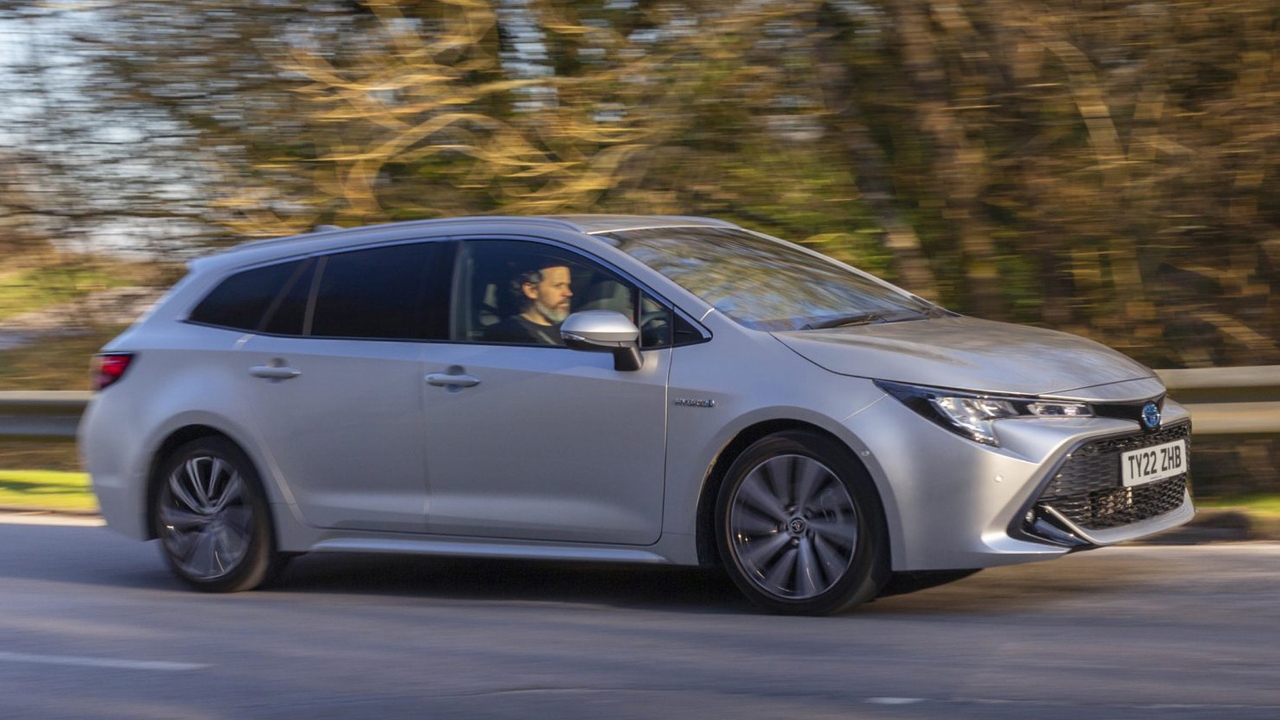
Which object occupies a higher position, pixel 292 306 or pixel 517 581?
pixel 292 306

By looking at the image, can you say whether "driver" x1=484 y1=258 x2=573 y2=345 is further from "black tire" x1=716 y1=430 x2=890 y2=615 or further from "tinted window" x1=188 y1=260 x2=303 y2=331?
"tinted window" x1=188 y1=260 x2=303 y2=331

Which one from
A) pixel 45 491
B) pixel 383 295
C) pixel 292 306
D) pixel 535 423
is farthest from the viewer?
pixel 45 491

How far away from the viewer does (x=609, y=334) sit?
612 centimetres

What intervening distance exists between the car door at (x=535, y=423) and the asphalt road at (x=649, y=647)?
375 mm

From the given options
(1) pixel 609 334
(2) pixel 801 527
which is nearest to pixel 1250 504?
(2) pixel 801 527

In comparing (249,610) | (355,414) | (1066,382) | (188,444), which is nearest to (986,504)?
(1066,382)

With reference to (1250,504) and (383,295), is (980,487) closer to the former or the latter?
(383,295)

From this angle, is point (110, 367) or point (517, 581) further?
point (110, 367)

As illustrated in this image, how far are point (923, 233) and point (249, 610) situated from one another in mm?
5357

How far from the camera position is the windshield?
20.8 ft

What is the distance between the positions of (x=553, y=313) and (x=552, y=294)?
0.08 meters

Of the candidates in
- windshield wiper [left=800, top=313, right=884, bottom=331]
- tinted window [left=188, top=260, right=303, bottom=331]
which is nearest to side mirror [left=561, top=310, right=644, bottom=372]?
windshield wiper [left=800, top=313, right=884, bottom=331]

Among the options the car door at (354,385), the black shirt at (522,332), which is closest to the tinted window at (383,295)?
the car door at (354,385)

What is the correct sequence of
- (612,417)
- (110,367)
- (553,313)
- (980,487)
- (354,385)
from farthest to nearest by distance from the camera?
1. (110,367)
2. (354,385)
3. (553,313)
4. (612,417)
5. (980,487)
